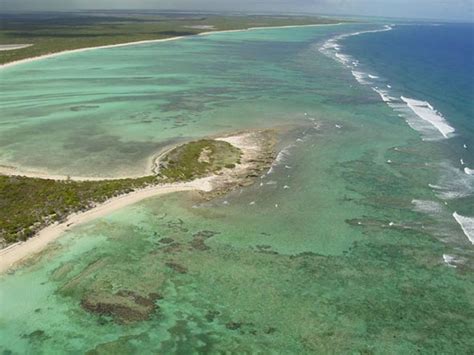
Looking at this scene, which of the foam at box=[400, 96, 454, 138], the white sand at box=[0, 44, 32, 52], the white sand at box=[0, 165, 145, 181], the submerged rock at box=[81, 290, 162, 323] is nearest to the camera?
the submerged rock at box=[81, 290, 162, 323]

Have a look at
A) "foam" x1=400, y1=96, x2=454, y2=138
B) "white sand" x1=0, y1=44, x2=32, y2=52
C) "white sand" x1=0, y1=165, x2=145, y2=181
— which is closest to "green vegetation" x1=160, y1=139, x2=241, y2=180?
"white sand" x1=0, y1=165, x2=145, y2=181

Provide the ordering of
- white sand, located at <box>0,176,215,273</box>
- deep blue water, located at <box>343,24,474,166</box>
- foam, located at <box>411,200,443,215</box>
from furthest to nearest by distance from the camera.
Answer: deep blue water, located at <box>343,24,474,166</box>, foam, located at <box>411,200,443,215</box>, white sand, located at <box>0,176,215,273</box>

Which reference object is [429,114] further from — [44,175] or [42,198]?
[42,198]

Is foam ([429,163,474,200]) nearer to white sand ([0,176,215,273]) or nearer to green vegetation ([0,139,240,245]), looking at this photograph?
green vegetation ([0,139,240,245])

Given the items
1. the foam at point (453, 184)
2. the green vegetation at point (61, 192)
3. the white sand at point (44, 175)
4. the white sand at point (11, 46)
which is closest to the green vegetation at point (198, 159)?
the green vegetation at point (61, 192)

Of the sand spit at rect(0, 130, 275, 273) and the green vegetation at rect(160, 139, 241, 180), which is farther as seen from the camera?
the green vegetation at rect(160, 139, 241, 180)

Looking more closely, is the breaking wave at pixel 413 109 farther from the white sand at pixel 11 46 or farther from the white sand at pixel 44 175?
the white sand at pixel 11 46
